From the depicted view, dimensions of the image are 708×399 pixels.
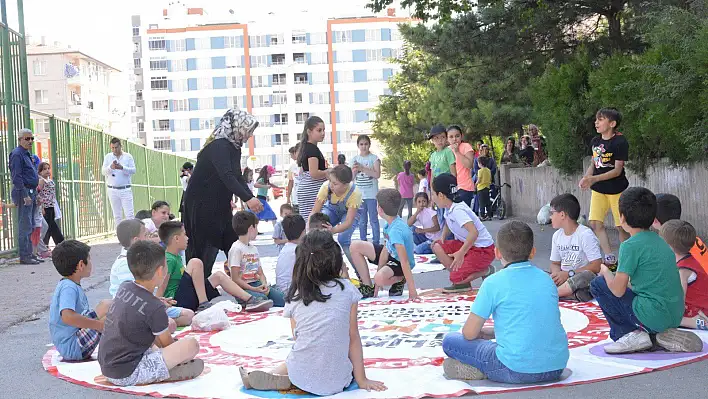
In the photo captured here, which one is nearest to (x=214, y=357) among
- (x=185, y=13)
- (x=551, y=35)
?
(x=551, y=35)

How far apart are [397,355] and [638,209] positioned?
1886 millimetres

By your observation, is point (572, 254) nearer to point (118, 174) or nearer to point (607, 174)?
point (607, 174)

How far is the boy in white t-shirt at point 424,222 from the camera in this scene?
1387cm

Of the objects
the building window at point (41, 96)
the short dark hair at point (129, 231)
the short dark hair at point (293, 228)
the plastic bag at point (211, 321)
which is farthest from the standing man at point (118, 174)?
the building window at point (41, 96)

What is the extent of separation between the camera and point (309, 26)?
372 ft

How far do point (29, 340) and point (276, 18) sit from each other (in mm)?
108703

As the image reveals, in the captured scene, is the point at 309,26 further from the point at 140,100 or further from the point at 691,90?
the point at 691,90

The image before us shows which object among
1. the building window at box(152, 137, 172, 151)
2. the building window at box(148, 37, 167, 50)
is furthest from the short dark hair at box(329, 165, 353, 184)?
the building window at box(152, 137, 172, 151)

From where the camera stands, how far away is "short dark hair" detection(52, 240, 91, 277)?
6703 mm

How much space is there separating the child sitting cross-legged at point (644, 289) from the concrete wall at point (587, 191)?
815 cm

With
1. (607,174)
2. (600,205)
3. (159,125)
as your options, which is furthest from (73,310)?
(159,125)

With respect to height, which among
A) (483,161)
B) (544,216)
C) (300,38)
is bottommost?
(544,216)

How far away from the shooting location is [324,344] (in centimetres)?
544

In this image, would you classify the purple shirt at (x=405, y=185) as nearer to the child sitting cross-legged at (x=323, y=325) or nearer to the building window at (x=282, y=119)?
the child sitting cross-legged at (x=323, y=325)
